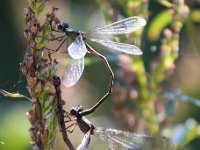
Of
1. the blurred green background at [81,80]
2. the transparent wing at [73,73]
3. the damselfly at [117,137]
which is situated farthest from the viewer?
the blurred green background at [81,80]

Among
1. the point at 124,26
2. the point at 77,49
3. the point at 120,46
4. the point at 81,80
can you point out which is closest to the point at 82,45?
the point at 77,49

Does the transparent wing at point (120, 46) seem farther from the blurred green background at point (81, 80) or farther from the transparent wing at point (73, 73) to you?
the blurred green background at point (81, 80)

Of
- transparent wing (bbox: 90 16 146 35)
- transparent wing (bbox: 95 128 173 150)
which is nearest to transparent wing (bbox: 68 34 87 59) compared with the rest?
transparent wing (bbox: 90 16 146 35)

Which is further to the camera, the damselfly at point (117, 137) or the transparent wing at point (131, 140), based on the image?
the transparent wing at point (131, 140)

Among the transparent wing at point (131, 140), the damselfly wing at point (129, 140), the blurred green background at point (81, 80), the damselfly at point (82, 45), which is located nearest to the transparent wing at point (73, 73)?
the damselfly at point (82, 45)

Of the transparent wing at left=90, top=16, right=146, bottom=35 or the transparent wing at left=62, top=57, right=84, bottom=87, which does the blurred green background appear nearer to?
the transparent wing at left=62, top=57, right=84, bottom=87

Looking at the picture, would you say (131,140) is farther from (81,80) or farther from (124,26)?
(81,80)
